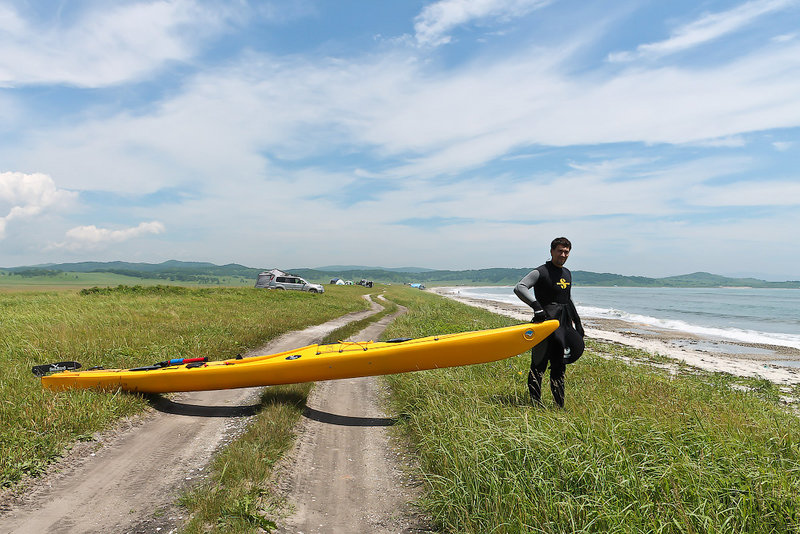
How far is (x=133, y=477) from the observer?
4.48 metres

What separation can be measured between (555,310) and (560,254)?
2.59ft

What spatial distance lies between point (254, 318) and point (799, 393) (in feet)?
59.2

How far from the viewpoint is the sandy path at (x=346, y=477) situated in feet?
12.4

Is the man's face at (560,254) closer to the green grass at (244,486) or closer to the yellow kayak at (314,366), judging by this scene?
the yellow kayak at (314,366)

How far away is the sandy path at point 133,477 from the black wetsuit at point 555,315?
4.49 metres

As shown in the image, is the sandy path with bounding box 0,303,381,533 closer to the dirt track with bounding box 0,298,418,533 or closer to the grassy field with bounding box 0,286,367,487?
the dirt track with bounding box 0,298,418,533

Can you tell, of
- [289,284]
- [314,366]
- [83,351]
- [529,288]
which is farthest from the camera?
[289,284]

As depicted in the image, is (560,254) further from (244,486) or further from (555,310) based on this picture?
(244,486)

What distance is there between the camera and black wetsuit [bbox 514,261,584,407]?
5.84 m

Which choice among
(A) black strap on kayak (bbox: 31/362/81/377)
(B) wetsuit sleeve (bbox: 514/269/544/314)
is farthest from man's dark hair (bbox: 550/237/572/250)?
(A) black strap on kayak (bbox: 31/362/81/377)

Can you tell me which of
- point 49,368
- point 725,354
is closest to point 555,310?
point 49,368

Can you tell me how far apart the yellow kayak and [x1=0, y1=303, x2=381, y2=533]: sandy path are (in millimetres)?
452

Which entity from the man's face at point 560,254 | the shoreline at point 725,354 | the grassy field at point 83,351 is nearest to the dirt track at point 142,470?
the grassy field at point 83,351

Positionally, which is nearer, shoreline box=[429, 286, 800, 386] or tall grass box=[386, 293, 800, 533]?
tall grass box=[386, 293, 800, 533]
